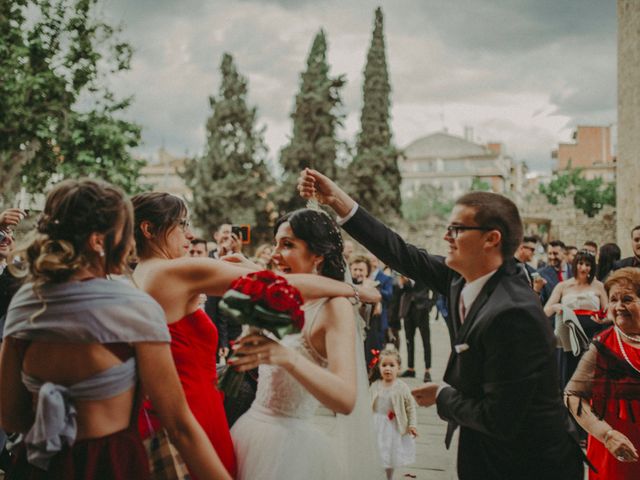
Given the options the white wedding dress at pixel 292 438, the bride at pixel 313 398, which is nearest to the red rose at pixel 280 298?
the bride at pixel 313 398

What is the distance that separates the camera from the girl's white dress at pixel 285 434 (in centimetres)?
217

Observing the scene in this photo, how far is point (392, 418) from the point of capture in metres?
4.76

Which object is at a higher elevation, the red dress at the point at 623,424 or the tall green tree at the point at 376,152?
the tall green tree at the point at 376,152

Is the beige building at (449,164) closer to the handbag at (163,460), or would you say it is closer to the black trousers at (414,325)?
the black trousers at (414,325)

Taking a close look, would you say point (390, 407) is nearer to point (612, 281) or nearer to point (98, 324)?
point (612, 281)

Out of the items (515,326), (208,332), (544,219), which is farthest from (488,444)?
(544,219)

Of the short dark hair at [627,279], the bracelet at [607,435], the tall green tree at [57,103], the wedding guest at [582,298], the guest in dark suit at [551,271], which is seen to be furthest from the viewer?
the tall green tree at [57,103]

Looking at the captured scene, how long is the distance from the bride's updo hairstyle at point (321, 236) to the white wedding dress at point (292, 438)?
27 cm

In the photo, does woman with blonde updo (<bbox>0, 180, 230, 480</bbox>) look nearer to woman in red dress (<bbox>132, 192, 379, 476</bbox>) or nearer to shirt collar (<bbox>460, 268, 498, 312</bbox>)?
woman in red dress (<bbox>132, 192, 379, 476</bbox>)

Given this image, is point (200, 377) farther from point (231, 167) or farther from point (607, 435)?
point (231, 167)

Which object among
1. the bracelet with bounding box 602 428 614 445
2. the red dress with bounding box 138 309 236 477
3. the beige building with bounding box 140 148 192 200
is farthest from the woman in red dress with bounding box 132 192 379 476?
the beige building with bounding box 140 148 192 200

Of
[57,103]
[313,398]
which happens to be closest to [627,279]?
[313,398]

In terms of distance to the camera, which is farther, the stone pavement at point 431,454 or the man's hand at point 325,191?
the stone pavement at point 431,454

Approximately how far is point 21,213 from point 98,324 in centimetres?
314
